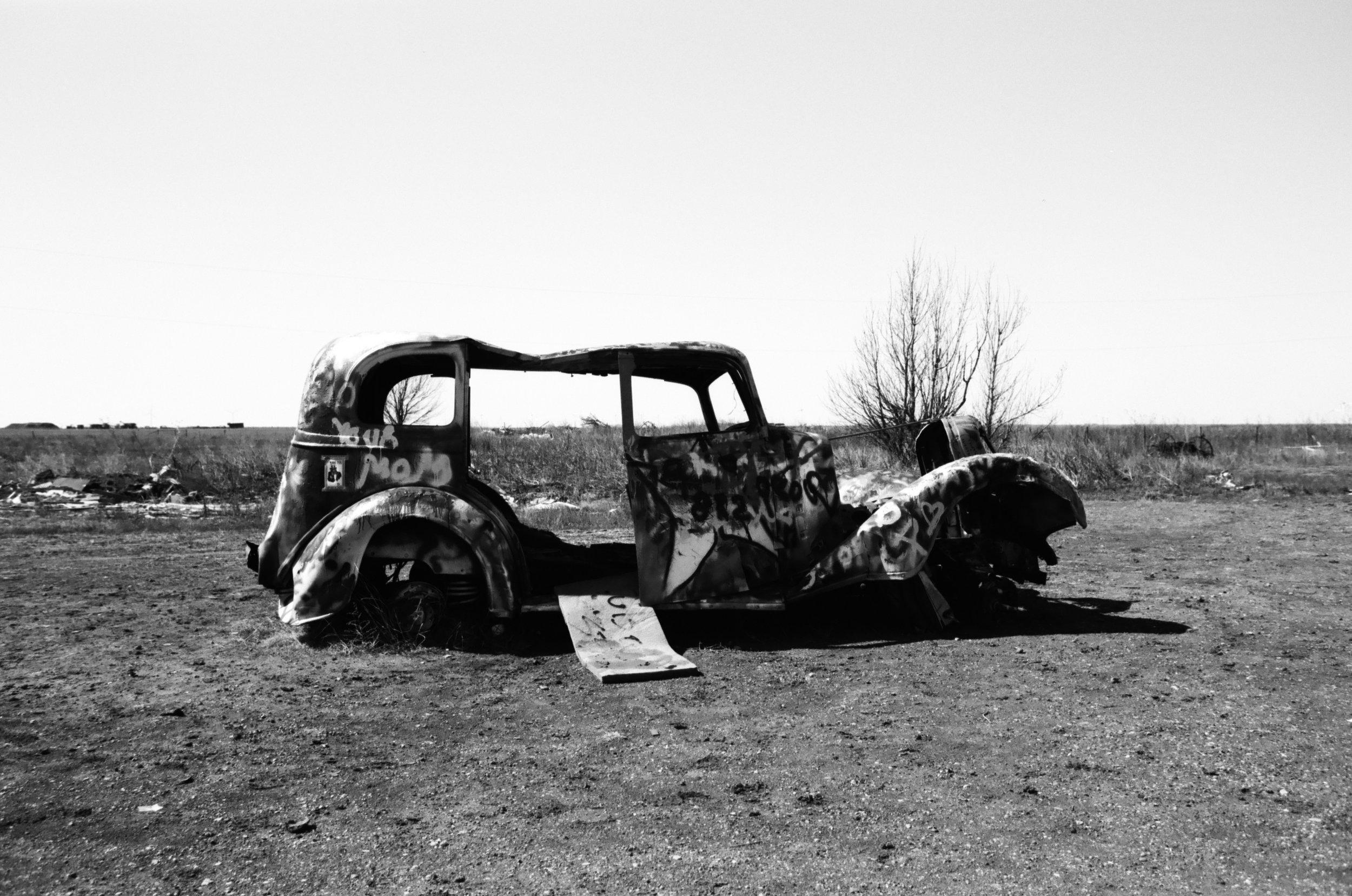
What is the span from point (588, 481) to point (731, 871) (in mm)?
15880

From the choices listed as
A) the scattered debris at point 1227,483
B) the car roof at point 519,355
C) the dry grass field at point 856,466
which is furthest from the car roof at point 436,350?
the scattered debris at point 1227,483

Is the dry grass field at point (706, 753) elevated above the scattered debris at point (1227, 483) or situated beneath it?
situated beneath

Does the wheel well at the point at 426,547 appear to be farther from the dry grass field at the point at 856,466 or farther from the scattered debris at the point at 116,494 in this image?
the scattered debris at the point at 116,494

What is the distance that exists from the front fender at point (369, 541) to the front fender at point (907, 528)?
1.76 m

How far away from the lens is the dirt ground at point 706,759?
10.4ft

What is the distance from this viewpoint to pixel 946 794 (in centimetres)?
374

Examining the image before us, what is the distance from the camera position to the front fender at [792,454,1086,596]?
614 centimetres

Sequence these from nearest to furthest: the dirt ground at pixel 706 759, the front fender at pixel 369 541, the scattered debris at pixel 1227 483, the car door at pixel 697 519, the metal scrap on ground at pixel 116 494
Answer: the dirt ground at pixel 706 759
the front fender at pixel 369 541
the car door at pixel 697 519
the metal scrap on ground at pixel 116 494
the scattered debris at pixel 1227 483

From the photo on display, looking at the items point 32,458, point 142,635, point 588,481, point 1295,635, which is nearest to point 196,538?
point 142,635

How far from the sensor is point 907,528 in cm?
615

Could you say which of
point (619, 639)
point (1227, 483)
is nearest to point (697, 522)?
point (619, 639)

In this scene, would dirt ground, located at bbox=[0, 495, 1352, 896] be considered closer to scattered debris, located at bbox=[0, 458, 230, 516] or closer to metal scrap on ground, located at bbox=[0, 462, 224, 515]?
metal scrap on ground, located at bbox=[0, 462, 224, 515]

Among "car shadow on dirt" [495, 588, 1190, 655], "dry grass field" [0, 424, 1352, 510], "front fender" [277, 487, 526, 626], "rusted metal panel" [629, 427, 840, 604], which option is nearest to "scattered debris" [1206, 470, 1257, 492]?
"dry grass field" [0, 424, 1352, 510]

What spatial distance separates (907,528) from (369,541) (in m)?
3.12
